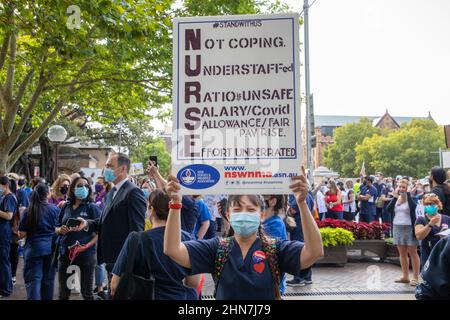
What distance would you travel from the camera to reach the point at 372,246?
1097cm

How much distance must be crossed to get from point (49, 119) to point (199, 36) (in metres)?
11.9

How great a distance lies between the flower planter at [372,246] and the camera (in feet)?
35.9

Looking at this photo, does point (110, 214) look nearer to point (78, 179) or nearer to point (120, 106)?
point (78, 179)

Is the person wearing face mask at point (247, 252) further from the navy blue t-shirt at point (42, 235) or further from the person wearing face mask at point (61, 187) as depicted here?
the person wearing face mask at point (61, 187)

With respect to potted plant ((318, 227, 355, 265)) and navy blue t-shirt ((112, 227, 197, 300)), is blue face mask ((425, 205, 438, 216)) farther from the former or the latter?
navy blue t-shirt ((112, 227, 197, 300))

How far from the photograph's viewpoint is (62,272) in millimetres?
5426

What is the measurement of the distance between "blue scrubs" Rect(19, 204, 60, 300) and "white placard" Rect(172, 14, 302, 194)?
3886mm

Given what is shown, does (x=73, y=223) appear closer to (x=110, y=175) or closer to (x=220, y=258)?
(x=110, y=175)

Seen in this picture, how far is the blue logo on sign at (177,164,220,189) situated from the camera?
9.23 feet

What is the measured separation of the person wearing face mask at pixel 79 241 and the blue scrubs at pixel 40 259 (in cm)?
35

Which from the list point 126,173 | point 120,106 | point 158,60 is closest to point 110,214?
point 126,173

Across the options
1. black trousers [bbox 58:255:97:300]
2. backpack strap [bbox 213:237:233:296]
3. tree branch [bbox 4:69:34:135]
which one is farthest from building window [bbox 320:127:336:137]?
backpack strap [bbox 213:237:233:296]

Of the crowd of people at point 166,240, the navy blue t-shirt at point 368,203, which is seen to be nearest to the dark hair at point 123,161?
the crowd of people at point 166,240

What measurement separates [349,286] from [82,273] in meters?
4.94
